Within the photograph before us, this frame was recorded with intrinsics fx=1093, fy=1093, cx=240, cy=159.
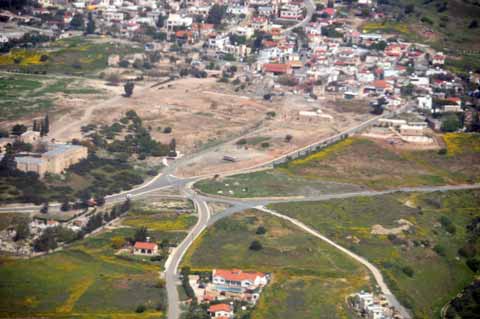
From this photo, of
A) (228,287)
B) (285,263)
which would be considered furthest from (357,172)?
(228,287)

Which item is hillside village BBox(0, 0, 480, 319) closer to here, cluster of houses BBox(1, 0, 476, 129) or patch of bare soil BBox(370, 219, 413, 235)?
cluster of houses BBox(1, 0, 476, 129)

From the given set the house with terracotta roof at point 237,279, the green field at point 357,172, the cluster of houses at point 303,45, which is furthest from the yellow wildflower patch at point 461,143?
the house with terracotta roof at point 237,279

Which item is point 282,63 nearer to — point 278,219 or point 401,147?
point 401,147

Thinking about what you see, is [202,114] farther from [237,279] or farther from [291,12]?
[237,279]

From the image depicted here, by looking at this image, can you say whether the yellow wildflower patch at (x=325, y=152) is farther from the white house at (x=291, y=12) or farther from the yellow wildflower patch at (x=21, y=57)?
the white house at (x=291, y=12)

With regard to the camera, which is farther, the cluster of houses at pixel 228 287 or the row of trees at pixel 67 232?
the row of trees at pixel 67 232

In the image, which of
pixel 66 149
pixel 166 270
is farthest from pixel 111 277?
pixel 66 149

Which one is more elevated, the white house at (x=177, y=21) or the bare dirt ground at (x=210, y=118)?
the white house at (x=177, y=21)

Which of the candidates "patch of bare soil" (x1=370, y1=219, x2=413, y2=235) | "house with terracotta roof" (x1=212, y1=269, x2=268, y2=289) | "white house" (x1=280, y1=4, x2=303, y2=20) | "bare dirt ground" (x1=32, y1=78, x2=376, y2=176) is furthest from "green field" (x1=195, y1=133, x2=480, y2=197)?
"white house" (x1=280, y1=4, x2=303, y2=20)
